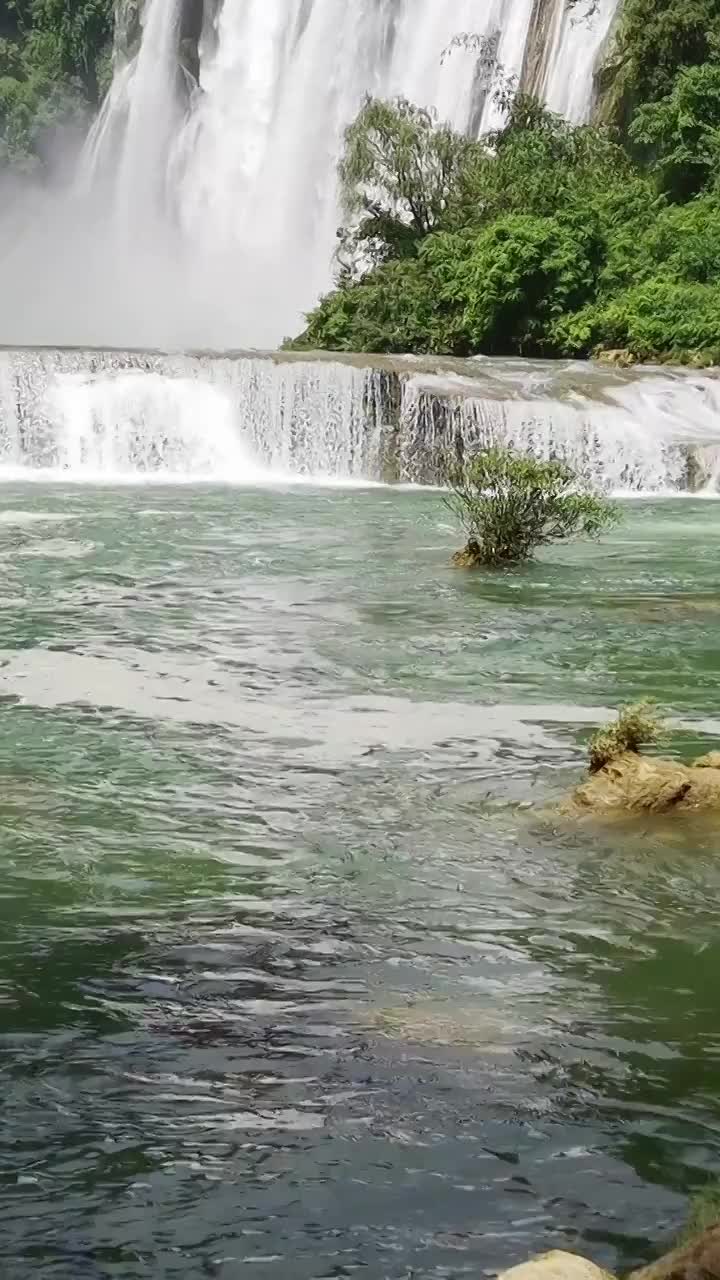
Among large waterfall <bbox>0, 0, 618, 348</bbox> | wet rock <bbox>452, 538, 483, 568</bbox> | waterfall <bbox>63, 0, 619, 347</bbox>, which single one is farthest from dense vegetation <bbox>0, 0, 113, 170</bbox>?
wet rock <bbox>452, 538, 483, 568</bbox>

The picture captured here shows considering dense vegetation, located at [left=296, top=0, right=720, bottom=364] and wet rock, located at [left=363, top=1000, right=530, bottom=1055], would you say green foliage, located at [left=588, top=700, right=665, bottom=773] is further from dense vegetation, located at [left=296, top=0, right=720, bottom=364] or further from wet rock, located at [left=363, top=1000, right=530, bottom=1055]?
dense vegetation, located at [left=296, top=0, right=720, bottom=364]

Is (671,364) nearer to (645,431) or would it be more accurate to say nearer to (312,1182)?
(645,431)

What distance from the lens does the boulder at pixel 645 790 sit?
6.12m

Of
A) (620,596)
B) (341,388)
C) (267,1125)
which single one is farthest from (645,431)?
(267,1125)

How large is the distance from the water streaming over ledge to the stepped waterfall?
0.10 feet

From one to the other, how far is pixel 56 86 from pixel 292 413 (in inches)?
1734

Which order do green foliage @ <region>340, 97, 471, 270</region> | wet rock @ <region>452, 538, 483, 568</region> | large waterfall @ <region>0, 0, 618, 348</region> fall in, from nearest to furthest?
wet rock @ <region>452, 538, 483, 568</region>
green foliage @ <region>340, 97, 471, 270</region>
large waterfall @ <region>0, 0, 618, 348</region>

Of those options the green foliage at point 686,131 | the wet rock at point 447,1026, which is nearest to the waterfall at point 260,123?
the green foliage at point 686,131

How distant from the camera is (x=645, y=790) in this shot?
20.1 ft

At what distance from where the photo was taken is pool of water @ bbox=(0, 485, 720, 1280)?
3438 mm

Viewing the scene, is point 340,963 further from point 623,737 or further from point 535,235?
point 535,235

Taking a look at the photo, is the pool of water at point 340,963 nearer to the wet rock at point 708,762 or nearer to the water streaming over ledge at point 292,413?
the wet rock at point 708,762

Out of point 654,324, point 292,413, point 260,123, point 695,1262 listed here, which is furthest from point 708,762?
point 260,123

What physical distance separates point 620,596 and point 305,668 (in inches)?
135
